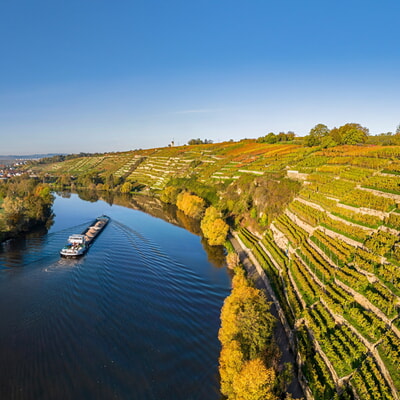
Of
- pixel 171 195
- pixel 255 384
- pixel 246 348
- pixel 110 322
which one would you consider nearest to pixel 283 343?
pixel 246 348

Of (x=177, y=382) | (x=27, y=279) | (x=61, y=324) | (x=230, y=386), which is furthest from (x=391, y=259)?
(x=27, y=279)

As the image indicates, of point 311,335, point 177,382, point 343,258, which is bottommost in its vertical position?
point 177,382

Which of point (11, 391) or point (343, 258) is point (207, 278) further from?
point (11, 391)

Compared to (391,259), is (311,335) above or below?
below

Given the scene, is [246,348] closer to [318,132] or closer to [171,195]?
[171,195]

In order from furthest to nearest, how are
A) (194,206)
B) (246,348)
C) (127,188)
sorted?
(127,188), (194,206), (246,348)

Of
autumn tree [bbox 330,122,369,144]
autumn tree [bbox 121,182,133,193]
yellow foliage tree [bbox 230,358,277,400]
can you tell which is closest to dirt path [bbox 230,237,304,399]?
yellow foliage tree [bbox 230,358,277,400]

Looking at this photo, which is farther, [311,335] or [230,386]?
[311,335]

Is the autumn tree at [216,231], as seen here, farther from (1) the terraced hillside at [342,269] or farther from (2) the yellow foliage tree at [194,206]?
(2) the yellow foliage tree at [194,206]

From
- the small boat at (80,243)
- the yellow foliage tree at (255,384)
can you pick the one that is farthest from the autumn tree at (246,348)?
the small boat at (80,243)
